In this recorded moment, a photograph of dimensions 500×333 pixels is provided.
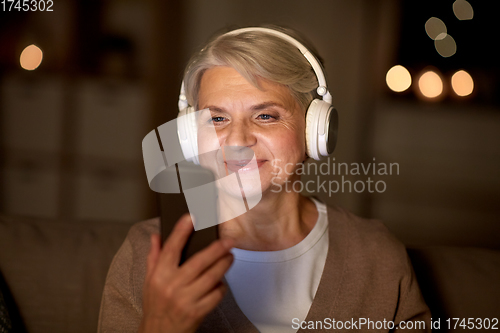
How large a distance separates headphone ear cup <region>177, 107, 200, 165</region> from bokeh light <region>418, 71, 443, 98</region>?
8.36ft

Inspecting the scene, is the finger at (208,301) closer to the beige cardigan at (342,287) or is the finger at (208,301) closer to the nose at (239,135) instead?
the beige cardigan at (342,287)

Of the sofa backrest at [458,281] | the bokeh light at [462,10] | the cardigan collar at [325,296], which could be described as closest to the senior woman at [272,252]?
the cardigan collar at [325,296]

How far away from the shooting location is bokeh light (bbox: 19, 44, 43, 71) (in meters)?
2.97

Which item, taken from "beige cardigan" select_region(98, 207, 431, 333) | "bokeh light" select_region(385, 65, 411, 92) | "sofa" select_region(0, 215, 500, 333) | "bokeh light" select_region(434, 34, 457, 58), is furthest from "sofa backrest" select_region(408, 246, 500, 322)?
"bokeh light" select_region(434, 34, 457, 58)

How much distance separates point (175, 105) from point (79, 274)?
193 cm

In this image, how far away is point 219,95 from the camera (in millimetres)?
1107

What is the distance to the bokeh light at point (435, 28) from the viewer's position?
318cm

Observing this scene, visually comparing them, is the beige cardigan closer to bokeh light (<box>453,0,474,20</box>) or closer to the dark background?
the dark background

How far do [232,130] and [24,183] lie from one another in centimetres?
251

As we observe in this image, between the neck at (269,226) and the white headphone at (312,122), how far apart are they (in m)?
0.19

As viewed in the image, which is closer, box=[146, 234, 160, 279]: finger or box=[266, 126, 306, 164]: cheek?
box=[146, 234, 160, 279]: finger

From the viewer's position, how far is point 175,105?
2.98m

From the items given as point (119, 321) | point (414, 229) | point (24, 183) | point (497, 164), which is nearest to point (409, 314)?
point (119, 321)

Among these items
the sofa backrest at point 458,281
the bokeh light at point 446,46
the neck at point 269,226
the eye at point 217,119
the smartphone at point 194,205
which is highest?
the bokeh light at point 446,46
